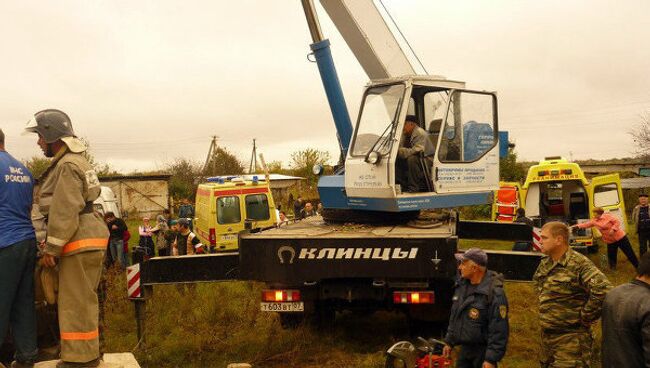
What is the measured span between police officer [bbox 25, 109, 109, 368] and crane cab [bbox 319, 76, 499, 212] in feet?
11.7

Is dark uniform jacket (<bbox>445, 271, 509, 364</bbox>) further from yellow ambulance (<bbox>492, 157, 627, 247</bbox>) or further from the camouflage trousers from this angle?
yellow ambulance (<bbox>492, 157, 627, 247</bbox>)

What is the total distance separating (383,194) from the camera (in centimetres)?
686

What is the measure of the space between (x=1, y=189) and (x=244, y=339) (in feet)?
13.2

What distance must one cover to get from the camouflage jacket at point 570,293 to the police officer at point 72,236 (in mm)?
3269

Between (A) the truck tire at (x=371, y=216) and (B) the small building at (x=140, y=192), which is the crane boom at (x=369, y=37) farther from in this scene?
(B) the small building at (x=140, y=192)

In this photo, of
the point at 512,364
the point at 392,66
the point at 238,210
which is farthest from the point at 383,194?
Result: the point at 238,210

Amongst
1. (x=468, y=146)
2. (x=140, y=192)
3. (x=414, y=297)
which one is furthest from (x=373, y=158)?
(x=140, y=192)

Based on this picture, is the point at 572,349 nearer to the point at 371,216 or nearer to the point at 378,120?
the point at 371,216

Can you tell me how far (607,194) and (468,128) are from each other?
8.48m

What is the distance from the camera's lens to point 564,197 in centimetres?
1561

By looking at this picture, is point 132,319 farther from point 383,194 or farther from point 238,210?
point 238,210

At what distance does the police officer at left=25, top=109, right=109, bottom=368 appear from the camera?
12.7ft

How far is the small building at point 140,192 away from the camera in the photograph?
3303 centimetres

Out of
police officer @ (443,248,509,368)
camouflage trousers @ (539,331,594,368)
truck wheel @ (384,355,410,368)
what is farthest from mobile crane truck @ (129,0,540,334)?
camouflage trousers @ (539,331,594,368)
